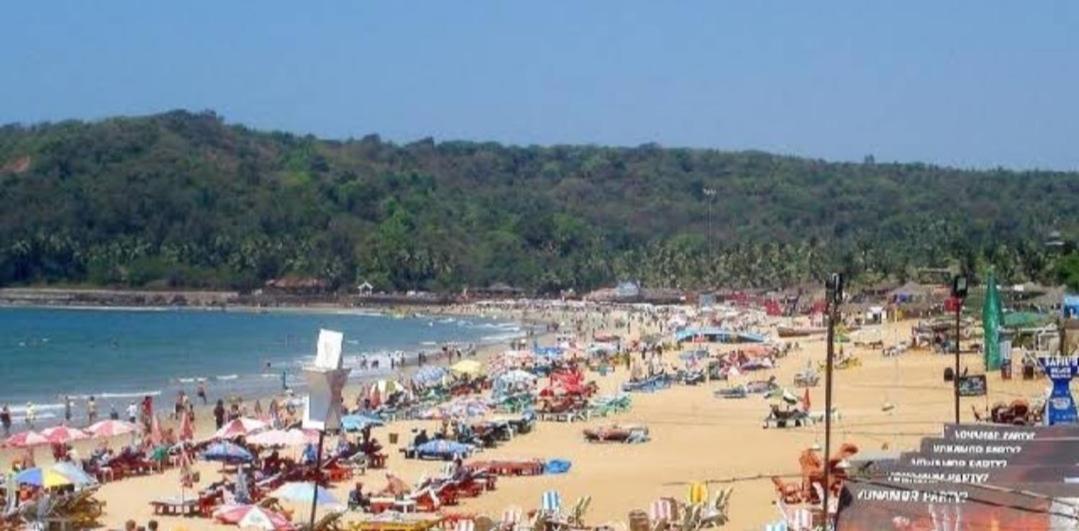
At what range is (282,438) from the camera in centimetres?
2531

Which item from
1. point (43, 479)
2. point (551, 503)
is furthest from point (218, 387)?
point (551, 503)

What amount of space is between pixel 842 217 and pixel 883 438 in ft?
566

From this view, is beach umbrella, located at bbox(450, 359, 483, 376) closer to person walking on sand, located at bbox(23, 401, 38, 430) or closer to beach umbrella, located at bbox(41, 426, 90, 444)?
person walking on sand, located at bbox(23, 401, 38, 430)

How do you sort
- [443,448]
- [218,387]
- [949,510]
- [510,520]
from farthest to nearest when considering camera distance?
1. [218,387]
2. [443,448]
3. [510,520]
4. [949,510]

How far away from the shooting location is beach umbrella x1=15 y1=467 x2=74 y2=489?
21.2 metres

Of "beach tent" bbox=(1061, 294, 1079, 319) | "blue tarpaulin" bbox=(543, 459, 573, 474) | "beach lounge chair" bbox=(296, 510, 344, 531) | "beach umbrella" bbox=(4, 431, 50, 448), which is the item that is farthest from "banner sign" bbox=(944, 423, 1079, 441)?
"beach tent" bbox=(1061, 294, 1079, 319)

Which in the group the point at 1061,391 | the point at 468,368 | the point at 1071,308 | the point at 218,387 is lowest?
the point at 218,387

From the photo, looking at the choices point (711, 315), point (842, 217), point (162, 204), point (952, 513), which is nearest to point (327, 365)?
point (952, 513)

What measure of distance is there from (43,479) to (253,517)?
3.73 m

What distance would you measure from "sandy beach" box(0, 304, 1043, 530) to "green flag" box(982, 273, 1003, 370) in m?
0.54

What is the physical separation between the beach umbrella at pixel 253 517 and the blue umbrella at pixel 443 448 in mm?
7973

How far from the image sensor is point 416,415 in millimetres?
35500

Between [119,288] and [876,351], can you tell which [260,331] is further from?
[119,288]

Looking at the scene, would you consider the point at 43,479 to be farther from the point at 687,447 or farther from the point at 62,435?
the point at 687,447
